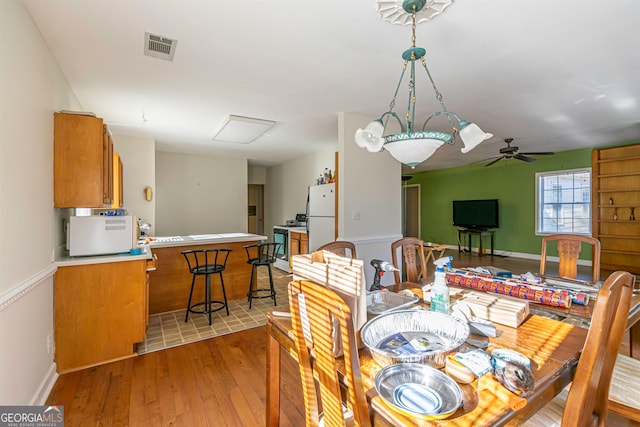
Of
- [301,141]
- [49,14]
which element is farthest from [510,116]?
[49,14]

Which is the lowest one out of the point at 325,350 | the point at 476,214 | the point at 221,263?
the point at 221,263

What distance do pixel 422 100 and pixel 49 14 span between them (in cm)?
325

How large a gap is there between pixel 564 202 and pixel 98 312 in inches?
336

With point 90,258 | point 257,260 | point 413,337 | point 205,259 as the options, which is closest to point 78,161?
point 90,258

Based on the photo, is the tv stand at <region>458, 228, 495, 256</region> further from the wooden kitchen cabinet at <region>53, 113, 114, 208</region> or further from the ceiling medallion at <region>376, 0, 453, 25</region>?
the wooden kitchen cabinet at <region>53, 113, 114, 208</region>

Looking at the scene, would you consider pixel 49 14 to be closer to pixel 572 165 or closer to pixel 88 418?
pixel 88 418

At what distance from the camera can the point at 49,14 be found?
1801 mm

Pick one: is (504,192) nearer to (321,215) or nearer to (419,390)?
(321,215)

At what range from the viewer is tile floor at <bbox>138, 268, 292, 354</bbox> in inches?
110

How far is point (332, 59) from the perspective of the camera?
2.35 metres

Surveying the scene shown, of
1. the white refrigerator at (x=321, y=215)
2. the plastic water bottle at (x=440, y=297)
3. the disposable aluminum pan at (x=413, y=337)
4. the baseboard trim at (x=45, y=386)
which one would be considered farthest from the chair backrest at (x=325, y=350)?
the white refrigerator at (x=321, y=215)

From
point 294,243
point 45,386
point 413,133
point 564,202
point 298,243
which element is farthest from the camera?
point 564,202

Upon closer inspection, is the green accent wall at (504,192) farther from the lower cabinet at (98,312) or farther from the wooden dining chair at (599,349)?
the lower cabinet at (98,312)

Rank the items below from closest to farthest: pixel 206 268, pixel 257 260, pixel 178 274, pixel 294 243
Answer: pixel 206 268
pixel 178 274
pixel 257 260
pixel 294 243
